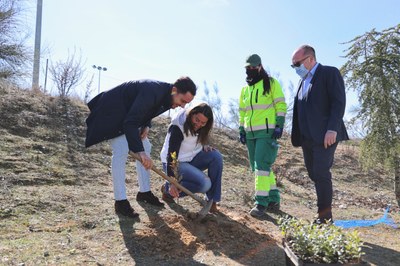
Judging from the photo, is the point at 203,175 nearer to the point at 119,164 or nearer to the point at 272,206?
the point at 119,164

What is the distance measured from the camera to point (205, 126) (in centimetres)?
406

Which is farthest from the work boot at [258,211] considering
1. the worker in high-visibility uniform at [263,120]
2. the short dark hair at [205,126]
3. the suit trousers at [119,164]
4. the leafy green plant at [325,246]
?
the leafy green plant at [325,246]

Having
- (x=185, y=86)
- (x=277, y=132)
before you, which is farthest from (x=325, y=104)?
(x=185, y=86)

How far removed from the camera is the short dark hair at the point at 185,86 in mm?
3580

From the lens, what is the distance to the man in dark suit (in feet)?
12.0

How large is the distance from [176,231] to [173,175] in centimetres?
71

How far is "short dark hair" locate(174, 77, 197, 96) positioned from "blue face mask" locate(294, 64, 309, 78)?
1166 mm

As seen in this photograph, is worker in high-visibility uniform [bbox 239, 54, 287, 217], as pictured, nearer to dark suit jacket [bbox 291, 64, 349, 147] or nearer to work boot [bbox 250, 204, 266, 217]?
work boot [bbox 250, 204, 266, 217]

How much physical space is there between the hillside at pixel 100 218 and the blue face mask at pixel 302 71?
166cm

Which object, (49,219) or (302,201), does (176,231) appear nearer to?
(49,219)

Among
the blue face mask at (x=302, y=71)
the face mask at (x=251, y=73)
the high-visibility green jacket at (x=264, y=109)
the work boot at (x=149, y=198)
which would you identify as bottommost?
the work boot at (x=149, y=198)

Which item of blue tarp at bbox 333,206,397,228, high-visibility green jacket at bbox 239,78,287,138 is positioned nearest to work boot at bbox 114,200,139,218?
high-visibility green jacket at bbox 239,78,287,138

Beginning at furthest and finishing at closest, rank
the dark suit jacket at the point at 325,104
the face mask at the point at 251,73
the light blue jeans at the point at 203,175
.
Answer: the face mask at the point at 251,73 → the light blue jeans at the point at 203,175 → the dark suit jacket at the point at 325,104

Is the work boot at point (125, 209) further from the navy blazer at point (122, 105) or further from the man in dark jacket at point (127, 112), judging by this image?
the navy blazer at point (122, 105)
